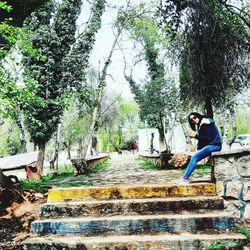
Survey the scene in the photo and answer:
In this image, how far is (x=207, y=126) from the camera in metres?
5.46

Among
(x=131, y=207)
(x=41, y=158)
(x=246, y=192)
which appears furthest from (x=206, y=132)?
(x=41, y=158)

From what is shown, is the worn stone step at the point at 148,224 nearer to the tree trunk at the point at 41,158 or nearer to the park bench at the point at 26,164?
the park bench at the point at 26,164

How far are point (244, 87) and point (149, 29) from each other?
12.8 metres

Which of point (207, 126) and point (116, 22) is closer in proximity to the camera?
point (207, 126)

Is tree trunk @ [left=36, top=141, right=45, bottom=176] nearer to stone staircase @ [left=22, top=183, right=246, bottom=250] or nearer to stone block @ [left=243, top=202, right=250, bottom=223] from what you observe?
stone staircase @ [left=22, top=183, right=246, bottom=250]

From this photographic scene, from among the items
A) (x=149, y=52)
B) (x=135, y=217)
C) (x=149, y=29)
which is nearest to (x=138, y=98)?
(x=149, y=52)

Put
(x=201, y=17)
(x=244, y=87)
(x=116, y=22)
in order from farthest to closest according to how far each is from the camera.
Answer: (x=116, y=22)
(x=244, y=87)
(x=201, y=17)

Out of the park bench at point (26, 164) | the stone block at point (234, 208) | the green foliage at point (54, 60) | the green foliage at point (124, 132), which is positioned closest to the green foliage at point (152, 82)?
the green foliage at point (54, 60)

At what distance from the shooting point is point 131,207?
4512mm

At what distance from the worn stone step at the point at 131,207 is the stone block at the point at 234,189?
0.23 m

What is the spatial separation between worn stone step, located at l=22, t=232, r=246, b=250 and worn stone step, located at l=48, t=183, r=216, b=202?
899 mm

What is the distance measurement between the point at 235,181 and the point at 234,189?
0.41ft

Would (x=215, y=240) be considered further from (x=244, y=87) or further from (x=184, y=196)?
(x=244, y=87)

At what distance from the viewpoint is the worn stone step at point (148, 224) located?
4.12m
